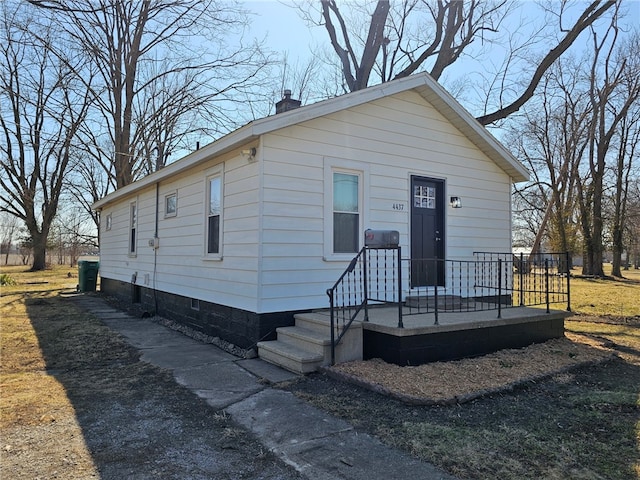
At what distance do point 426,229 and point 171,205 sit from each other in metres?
5.00

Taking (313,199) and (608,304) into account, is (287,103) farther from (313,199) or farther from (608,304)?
(608,304)

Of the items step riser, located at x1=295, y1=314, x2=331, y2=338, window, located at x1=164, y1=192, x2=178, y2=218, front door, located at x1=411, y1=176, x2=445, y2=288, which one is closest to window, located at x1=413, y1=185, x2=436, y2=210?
front door, located at x1=411, y1=176, x2=445, y2=288

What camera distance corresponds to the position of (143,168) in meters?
20.5

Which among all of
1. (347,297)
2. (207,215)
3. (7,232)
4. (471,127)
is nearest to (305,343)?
(347,297)

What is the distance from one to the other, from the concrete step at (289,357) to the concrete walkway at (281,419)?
3.9 inches

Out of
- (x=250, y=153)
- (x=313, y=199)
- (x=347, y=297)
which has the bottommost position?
(x=347, y=297)

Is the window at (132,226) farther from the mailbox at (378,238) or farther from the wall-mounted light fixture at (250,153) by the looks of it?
the mailbox at (378,238)

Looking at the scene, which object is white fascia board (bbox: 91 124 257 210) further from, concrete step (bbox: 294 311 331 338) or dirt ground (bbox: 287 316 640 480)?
dirt ground (bbox: 287 316 640 480)

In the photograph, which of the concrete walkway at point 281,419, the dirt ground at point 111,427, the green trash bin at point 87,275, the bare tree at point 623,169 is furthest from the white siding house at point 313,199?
the bare tree at point 623,169

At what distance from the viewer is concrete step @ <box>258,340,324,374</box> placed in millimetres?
4719

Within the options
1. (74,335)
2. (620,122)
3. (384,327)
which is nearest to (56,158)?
(74,335)

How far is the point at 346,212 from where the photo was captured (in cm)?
623

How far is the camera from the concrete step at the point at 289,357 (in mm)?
4719

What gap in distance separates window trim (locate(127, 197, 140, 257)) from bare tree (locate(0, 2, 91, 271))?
16.0 ft
